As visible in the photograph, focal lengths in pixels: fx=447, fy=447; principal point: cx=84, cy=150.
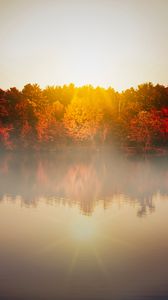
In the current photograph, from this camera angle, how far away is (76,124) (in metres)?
95.4

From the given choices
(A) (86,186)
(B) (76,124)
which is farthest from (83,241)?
(B) (76,124)

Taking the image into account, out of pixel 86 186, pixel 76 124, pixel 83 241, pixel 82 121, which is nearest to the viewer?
pixel 83 241

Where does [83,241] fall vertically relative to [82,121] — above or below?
below


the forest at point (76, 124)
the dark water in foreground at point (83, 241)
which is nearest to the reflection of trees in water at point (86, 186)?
the dark water in foreground at point (83, 241)

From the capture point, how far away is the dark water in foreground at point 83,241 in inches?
521

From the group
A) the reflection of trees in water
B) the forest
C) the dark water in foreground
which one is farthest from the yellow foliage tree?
the dark water in foreground

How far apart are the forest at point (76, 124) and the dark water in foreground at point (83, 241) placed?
54484 millimetres

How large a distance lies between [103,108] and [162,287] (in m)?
97.8

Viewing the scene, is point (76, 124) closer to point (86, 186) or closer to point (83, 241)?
point (86, 186)

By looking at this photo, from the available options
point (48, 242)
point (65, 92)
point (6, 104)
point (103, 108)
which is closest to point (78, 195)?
point (48, 242)

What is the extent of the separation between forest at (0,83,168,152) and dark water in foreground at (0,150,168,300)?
54484 millimetres

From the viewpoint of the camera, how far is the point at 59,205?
27016 millimetres

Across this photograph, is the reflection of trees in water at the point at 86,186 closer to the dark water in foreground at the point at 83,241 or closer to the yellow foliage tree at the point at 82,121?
the dark water in foreground at the point at 83,241

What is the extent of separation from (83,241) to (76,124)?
77.3 metres
